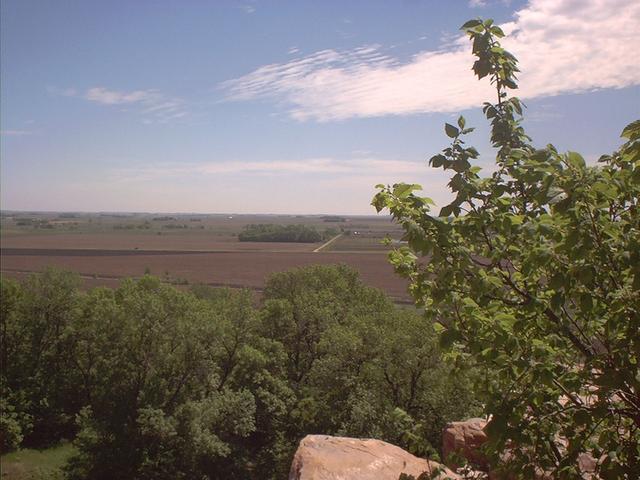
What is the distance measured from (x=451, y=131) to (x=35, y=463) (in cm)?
3075

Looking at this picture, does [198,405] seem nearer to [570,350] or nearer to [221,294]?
[221,294]

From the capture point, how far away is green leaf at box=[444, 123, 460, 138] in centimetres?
427

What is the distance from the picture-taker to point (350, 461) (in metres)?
8.45

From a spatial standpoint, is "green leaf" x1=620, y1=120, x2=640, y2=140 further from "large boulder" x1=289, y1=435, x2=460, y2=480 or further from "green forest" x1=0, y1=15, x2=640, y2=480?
"large boulder" x1=289, y1=435, x2=460, y2=480

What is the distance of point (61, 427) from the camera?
30906mm

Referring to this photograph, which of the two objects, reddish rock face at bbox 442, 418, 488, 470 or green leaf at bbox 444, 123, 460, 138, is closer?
green leaf at bbox 444, 123, 460, 138

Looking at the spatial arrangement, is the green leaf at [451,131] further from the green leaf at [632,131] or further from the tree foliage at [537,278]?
the green leaf at [632,131]

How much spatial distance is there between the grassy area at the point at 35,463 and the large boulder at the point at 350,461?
2195cm

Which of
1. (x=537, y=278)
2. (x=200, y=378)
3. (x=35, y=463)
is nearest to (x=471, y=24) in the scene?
(x=537, y=278)

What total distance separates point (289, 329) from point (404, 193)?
1054 inches

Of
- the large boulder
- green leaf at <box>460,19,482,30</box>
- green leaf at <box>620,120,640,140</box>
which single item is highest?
green leaf at <box>460,19,482,30</box>

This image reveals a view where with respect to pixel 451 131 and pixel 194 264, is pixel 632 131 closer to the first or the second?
pixel 451 131

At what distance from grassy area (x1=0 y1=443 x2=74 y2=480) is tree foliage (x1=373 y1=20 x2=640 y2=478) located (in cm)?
2750

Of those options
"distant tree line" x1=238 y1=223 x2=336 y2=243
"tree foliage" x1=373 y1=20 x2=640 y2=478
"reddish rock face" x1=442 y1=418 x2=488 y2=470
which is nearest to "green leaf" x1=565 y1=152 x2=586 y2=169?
"tree foliage" x1=373 y1=20 x2=640 y2=478
